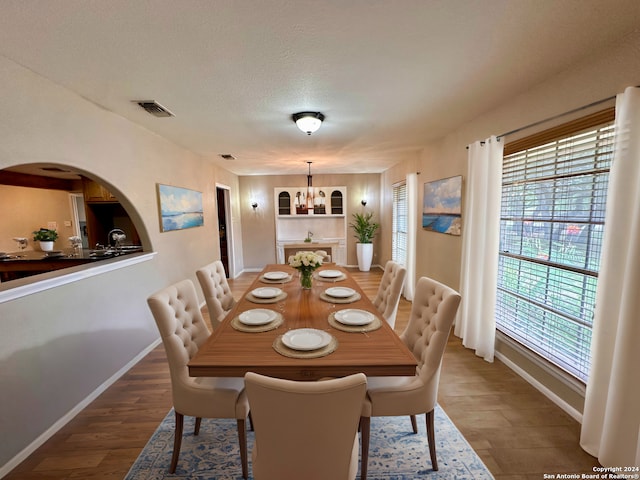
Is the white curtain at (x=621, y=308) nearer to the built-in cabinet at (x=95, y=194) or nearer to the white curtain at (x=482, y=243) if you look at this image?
the white curtain at (x=482, y=243)

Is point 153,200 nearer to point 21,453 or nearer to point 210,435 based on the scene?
point 21,453

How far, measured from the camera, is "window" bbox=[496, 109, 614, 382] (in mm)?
1688

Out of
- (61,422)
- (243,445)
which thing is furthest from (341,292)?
(61,422)

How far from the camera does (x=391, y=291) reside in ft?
7.36

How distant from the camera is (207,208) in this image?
4.51 metres

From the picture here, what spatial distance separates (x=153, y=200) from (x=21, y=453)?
220 cm

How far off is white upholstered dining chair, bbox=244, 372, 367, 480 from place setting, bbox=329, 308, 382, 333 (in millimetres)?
649

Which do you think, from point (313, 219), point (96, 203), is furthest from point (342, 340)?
point (313, 219)

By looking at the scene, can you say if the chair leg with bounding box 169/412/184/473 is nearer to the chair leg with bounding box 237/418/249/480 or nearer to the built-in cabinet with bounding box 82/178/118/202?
the chair leg with bounding box 237/418/249/480

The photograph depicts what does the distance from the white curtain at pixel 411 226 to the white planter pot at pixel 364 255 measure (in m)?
1.91

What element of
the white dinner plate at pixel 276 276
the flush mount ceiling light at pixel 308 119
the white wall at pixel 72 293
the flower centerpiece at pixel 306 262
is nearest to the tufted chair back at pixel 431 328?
the flower centerpiece at pixel 306 262

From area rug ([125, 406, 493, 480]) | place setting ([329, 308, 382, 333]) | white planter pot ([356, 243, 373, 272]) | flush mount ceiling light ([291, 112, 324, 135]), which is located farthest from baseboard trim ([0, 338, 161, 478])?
white planter pot ([356, 243, 373, 272])

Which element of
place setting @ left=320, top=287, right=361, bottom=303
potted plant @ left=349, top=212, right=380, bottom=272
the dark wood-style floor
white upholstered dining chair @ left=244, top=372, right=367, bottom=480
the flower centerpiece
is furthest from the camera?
potted plant @ left=349, top=212, right=380, bottom=272

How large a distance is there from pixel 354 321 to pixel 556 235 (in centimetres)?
168
